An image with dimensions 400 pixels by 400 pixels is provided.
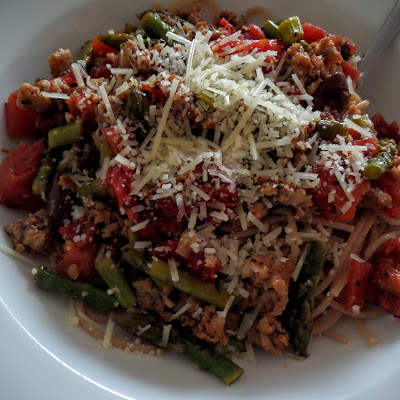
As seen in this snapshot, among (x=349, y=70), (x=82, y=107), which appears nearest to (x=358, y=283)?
(x=349, y=70)

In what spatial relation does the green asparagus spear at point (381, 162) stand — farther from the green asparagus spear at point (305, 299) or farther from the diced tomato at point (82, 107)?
the diced tomato at point (82, 107)

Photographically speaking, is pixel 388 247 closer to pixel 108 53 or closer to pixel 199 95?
pixel 199 95

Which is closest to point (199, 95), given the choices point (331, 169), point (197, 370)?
point (331, 169)

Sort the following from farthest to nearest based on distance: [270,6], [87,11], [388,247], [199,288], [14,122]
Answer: [270,6] < [87,11] < [14,122] < [388,247] < [199,288]

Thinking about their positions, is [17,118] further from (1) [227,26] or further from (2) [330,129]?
(2) [330,129]

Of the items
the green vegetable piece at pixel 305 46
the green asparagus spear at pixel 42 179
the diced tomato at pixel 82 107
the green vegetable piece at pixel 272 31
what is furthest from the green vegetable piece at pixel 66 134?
the green vegetable piece at pixel 305 46
